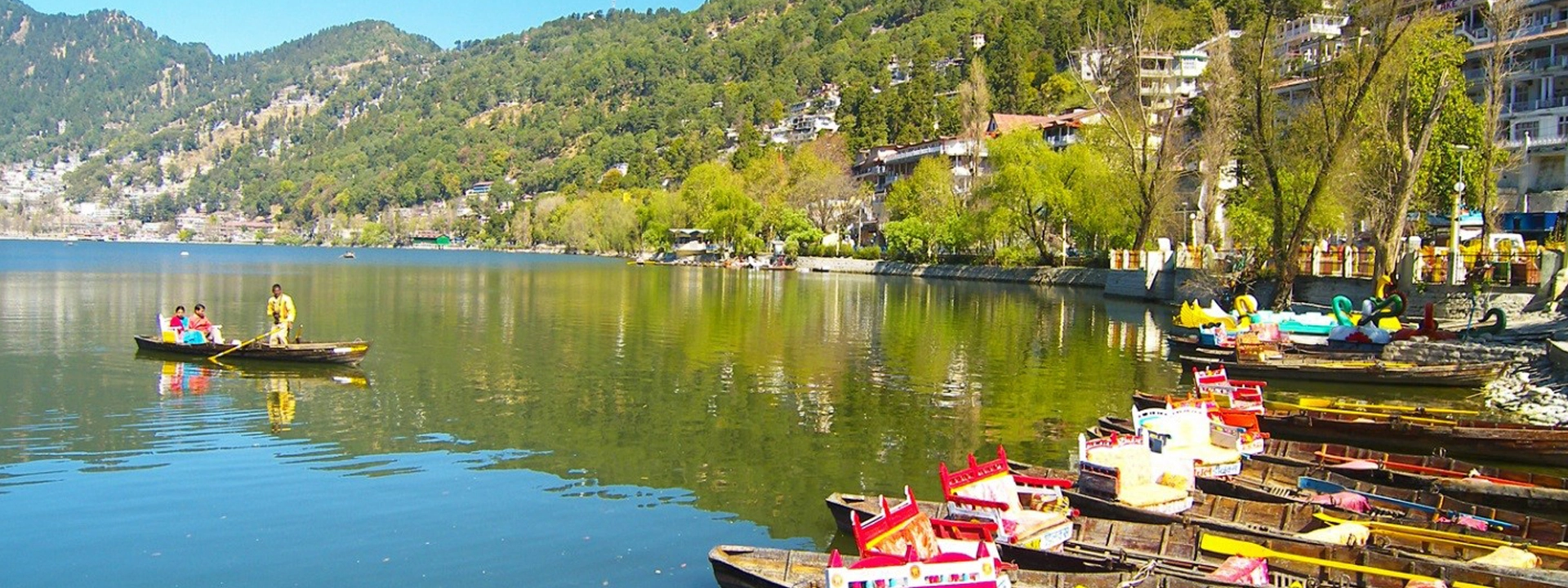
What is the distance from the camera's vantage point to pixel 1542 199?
233 feet

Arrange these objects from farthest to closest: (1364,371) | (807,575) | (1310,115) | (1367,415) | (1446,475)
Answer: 1. (1310,115)
2. (1364,371)
3. (1367,415)
4. (1446,475)
5. (807,575)

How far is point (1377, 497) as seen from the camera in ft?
51.6

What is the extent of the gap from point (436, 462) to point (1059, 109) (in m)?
139

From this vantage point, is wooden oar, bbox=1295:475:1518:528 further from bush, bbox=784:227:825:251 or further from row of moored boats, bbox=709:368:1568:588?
bush, bbox=784:227:825:251

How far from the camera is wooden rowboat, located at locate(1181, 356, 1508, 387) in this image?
97.6 ft

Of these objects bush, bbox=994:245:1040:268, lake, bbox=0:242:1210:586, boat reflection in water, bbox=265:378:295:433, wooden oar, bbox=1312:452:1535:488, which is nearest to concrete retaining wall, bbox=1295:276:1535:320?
lake, bbox=0:242:1210:586

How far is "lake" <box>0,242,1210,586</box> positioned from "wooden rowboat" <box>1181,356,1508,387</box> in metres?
2.71

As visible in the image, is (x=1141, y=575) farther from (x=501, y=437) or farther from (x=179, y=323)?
(x=179, y=323)

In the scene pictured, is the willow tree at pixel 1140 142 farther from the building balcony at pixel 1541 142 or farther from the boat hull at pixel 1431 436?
the boat hull at pixel 1431 436

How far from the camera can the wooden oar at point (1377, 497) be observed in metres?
14.4

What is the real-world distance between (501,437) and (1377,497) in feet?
49.1

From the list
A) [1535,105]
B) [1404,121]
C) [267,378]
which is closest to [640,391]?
[267,378]

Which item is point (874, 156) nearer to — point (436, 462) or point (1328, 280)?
point (1328, 280)

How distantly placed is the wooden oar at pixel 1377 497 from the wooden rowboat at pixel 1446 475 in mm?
1073
